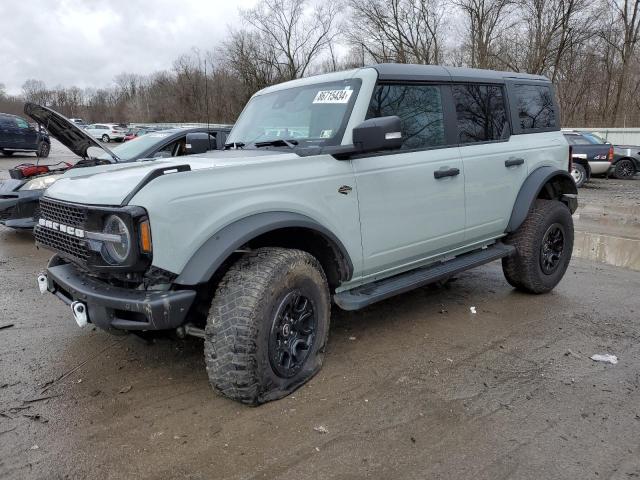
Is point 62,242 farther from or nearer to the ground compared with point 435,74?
nearer to the ground

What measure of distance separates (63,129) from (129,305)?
11.0 ft

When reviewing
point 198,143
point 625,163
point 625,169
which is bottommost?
point 625,169

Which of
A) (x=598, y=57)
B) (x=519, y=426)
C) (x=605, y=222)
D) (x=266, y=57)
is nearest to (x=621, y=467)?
(x=519, y=426)

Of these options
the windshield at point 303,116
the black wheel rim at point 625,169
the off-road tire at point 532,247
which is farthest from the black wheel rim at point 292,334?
the black wheel rim at point 625,169

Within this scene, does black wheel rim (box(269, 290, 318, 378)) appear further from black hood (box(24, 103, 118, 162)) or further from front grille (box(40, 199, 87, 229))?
black hood (box(24, 103, 118, 162))

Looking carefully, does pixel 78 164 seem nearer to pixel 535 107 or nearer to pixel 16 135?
pixel 535 107

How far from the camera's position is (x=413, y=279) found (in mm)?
4012

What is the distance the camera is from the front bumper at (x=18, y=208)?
7078 millimetres

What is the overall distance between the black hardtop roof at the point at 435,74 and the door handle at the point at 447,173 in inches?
29.5

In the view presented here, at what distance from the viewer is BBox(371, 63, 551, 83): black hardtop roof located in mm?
3898

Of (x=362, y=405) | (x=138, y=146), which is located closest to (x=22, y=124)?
(x=138, y=146)

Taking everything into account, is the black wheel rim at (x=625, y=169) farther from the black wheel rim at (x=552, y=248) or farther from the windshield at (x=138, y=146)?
the windshield at (x=138, y=146)

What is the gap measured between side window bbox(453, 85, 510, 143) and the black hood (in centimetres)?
358

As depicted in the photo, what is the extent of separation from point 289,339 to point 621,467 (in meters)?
1.85
